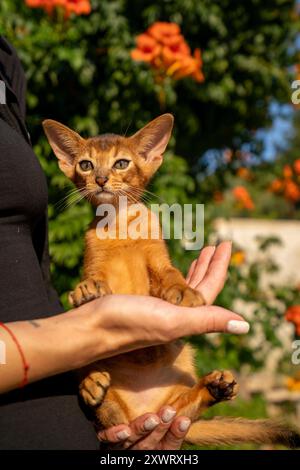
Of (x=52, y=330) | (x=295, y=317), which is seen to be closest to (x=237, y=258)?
(x=295, y=317)

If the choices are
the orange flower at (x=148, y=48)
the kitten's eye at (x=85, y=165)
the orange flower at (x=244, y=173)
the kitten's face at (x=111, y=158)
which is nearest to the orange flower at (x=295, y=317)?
the orange flower at (x=244, y=173)

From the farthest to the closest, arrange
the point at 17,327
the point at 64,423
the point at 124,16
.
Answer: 1. the point at 124,16
2. the point at 64,423
3. the point at 17,327

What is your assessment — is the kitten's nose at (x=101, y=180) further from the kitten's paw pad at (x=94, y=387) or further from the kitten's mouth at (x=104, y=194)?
the kitten's paw pad at (x=94, y=387)

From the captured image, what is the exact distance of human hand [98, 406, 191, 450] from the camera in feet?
5.85

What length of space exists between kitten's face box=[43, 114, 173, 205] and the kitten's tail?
0.90 metres

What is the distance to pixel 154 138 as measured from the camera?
2.27 metres

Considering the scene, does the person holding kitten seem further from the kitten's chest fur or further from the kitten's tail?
the kitten's tail

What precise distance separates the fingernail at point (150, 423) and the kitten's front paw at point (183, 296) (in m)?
0.36

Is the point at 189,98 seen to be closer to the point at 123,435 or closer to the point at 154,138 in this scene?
the point at 154,138

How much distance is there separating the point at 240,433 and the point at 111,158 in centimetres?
113
